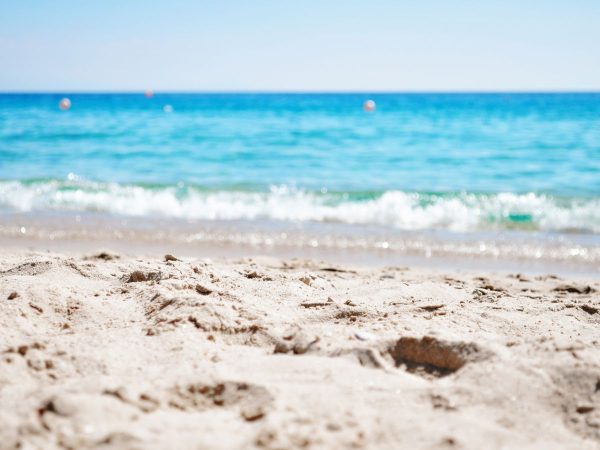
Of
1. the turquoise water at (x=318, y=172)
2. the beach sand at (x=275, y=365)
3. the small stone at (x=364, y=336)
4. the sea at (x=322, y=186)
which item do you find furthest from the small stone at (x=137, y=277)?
the turquoise water at (x=318, y=172)

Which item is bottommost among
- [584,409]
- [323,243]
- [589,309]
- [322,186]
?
[323,243]

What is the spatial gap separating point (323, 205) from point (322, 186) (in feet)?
5.43

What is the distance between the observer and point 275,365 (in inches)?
102

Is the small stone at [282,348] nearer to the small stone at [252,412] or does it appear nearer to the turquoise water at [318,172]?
the small stone at [252,412]

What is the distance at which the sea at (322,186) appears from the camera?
765cm

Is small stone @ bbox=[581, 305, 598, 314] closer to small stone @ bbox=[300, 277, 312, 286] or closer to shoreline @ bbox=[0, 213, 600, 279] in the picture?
small stone @ bbox=[300, 277, 312, 286]

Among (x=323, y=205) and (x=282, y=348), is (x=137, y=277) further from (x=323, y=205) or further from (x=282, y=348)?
(x=323, y=205)

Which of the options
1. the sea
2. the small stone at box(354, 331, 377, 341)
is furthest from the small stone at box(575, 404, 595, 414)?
the sea

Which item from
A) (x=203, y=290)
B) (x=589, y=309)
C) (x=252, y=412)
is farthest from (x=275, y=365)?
(x=589, y=309)

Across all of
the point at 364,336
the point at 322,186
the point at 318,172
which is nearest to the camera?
the point at 364,336

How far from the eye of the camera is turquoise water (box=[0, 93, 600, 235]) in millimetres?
9258

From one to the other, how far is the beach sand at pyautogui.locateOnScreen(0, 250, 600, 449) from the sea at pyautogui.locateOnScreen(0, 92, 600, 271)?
3580 millimetres

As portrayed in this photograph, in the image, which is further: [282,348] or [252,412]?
[282,348]

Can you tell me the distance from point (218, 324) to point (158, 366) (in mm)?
465
